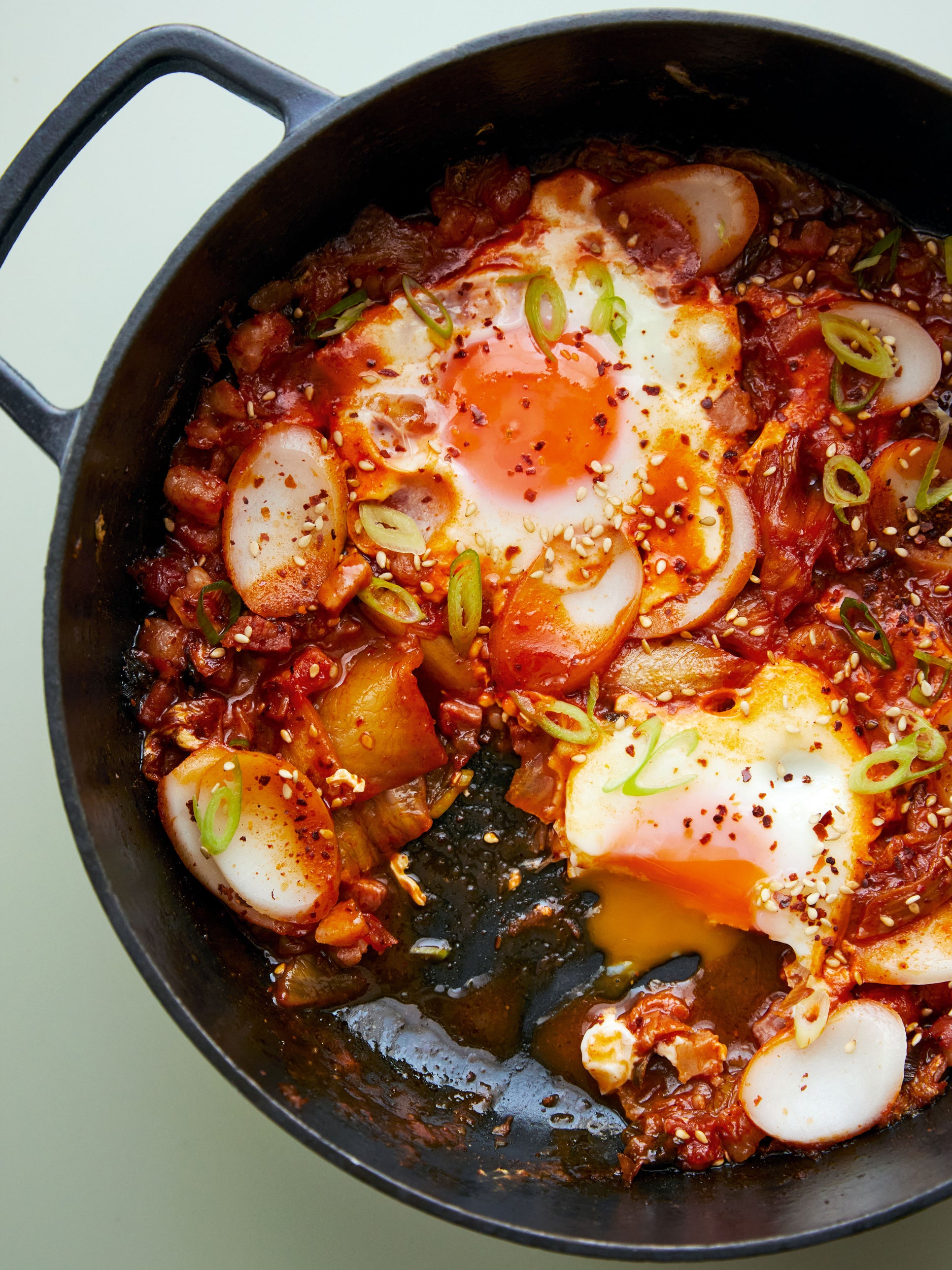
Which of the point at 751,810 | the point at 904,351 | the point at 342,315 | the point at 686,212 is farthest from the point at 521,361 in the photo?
the point at 751,810

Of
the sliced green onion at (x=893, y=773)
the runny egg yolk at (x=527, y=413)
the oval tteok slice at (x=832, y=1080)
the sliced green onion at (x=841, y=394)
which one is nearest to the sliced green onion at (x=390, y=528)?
the runny egg yolk at (x=527, y=413)

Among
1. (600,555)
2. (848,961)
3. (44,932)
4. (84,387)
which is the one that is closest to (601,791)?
(600,555)

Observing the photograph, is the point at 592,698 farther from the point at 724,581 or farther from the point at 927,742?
the point at 927,742

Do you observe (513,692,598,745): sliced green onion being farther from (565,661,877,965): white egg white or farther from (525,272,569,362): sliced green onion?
(525,272,569,362): sliced green onion

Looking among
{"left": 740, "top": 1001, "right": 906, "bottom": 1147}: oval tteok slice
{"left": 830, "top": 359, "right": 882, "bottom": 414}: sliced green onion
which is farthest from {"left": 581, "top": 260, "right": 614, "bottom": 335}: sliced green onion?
{"left": 740, "top": 1001, "right": 906, "bottom": 1147}: oval tteok slice

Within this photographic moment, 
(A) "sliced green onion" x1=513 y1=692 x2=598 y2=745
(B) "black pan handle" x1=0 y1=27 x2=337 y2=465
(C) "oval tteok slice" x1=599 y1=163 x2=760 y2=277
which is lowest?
(A) "sliced green onion" x1=513 y1=692 x2=598 y2=745

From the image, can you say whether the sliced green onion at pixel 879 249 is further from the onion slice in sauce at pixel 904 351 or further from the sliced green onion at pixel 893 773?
the sliced green onion at pixel 893 773

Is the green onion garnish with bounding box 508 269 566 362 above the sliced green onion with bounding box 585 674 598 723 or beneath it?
above

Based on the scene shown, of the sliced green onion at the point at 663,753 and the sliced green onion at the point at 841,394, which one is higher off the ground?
the sliced green onion at the point at 841,394
